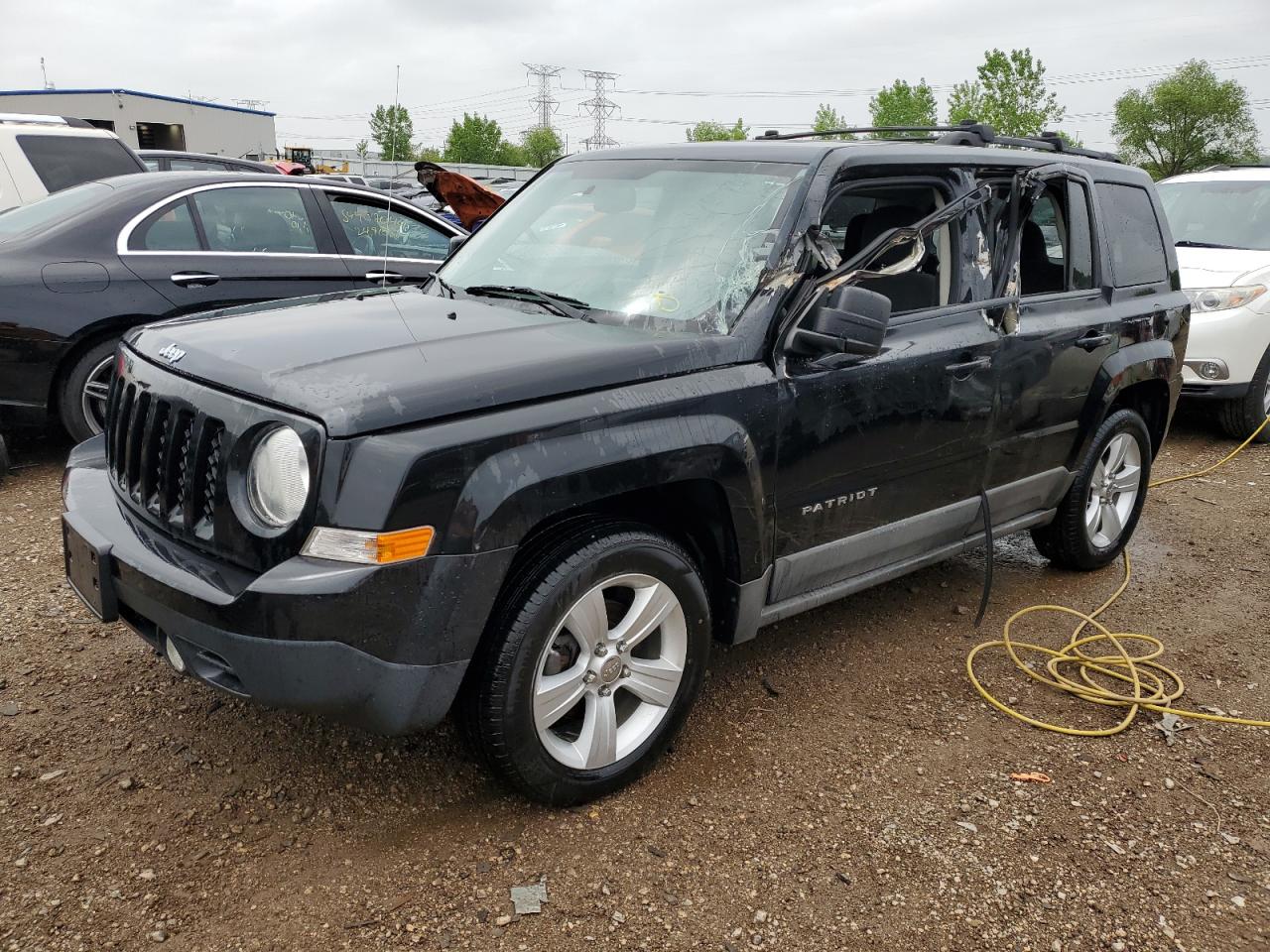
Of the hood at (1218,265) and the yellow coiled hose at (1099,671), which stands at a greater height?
the hood at (1218,265)

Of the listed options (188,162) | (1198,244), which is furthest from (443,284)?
(188,162)

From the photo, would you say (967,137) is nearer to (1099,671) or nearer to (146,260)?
(1099,671)

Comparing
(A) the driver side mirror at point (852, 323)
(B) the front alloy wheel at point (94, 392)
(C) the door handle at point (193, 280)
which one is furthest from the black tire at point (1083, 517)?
(B) the front alloy wheel at point (94, 392)

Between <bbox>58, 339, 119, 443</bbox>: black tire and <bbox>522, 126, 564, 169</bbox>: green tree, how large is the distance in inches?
4295

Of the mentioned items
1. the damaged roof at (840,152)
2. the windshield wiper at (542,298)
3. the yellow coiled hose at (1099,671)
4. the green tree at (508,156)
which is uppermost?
the green tree at (508,156)

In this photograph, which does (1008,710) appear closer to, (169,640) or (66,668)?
(169,640)

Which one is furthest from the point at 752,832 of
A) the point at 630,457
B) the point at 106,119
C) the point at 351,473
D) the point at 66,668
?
the point at 106,119

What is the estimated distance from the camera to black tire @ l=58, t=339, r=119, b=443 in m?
5.44

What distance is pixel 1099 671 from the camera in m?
A: 3.99

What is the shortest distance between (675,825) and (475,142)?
104 m

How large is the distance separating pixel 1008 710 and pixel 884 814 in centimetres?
88

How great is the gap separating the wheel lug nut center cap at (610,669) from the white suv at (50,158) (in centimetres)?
687

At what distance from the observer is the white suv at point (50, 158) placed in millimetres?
7906

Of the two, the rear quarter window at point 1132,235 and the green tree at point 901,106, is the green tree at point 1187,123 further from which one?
the rear quarter window at point 1132,235
